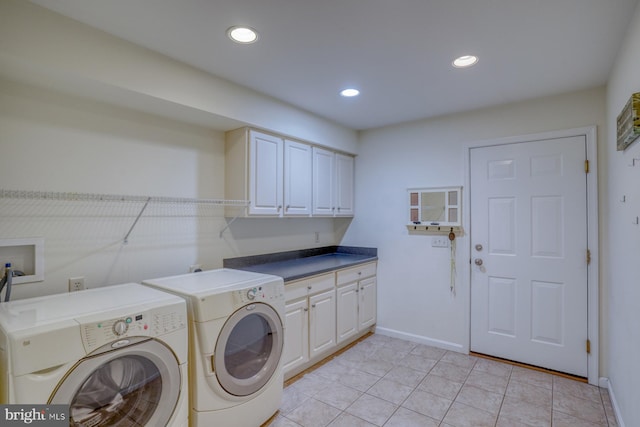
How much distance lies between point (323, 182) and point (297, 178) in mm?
424

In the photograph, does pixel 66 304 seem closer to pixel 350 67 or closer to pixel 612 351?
pixel 350 67

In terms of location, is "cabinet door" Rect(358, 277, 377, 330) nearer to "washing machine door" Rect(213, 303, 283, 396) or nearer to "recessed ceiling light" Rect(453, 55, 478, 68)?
"washing machine door" Rect(213, 303, 283, 396)

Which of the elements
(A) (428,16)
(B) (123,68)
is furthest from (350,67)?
(B) (123,68)

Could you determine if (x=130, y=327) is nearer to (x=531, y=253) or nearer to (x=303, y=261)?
(x=303, y=261)

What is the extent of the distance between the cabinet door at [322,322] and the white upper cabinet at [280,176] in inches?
32.6

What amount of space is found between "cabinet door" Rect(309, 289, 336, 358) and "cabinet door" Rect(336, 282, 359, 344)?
0.08 metres

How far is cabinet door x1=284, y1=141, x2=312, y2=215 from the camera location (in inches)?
117

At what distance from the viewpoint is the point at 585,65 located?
7.22 ft

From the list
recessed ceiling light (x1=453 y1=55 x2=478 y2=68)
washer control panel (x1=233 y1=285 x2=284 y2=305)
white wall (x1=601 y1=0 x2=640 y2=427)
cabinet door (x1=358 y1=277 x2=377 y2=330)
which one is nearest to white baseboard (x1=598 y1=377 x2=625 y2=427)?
white wall (x1=601 y1=0 x2=640 y2=427)

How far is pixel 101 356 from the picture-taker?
1340 mm

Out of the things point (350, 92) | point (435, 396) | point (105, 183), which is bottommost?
point (435, 396)

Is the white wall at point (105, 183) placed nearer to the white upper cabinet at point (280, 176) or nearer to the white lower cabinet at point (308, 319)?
the white upper cabinet at point (280, 176)

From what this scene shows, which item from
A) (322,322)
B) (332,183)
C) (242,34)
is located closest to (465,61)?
(242,34)

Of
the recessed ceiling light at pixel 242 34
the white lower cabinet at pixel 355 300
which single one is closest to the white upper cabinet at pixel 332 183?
the white lower cabinet at pixel 355 300
